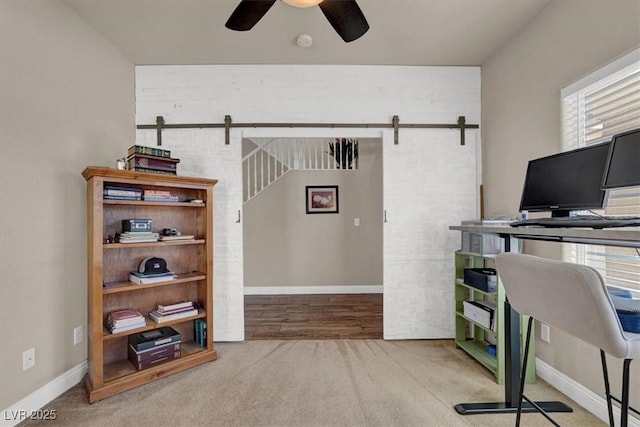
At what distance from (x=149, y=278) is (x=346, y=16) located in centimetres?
228

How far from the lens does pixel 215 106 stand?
321cm

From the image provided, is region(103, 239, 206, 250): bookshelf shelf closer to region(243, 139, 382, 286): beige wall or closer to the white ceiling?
the white ceiling

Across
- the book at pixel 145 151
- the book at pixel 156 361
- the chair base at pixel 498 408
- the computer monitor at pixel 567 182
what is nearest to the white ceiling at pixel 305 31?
the book at pixel 145 151

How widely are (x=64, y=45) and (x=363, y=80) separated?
8.02 feet

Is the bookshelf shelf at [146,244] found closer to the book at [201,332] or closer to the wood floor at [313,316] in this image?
the book at [201,332]

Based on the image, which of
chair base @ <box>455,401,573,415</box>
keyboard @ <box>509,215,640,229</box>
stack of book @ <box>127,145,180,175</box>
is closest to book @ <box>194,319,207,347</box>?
stack of book @ <box>127,145,180,175</box>

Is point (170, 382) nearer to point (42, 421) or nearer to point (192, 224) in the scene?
point (42, 421)

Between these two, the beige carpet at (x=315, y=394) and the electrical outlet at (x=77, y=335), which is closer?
the beige carpet at (x=315, y=394)

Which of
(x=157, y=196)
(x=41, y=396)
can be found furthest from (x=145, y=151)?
(x=41, y=396)

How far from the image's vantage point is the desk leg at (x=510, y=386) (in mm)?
1990

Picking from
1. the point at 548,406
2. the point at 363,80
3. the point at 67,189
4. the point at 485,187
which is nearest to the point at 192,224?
the point at 67,189

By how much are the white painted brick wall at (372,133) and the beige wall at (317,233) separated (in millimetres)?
1913

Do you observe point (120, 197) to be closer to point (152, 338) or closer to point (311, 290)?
point (152, 338)

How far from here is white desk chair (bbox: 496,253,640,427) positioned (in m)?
1.08
